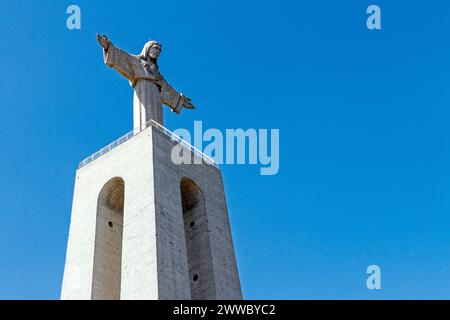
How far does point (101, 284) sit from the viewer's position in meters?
22.3

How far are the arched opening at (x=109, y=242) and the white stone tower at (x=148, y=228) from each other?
0.11 ft

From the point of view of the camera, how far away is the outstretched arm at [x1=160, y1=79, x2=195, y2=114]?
27891mm

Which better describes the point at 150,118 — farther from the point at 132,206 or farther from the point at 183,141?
the point at 132,206

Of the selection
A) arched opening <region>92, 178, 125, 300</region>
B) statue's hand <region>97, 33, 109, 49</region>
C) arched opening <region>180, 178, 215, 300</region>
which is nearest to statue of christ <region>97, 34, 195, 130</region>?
statue's hand <region>97, 33, 109, 49</region>

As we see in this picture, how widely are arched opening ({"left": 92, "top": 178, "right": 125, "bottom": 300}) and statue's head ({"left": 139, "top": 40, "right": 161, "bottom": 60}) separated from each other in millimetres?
6232

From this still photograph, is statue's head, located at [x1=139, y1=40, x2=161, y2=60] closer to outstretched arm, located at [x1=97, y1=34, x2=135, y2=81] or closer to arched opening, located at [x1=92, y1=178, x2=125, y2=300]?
outstretched arm, located at [x1=97, y1=34, x2=135, y2=81]

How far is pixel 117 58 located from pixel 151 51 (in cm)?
229

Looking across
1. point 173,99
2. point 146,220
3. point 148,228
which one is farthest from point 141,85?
point 148,228

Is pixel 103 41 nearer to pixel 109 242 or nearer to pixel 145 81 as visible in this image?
pixel 145 81

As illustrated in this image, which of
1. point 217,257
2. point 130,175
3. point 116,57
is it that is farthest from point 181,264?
point 116,57

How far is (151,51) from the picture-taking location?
92.2 feet

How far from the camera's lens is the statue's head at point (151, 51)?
92.0ft

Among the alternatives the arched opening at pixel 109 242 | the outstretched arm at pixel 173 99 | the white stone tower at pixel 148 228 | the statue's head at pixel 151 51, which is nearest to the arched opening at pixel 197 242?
the white stone tower at pixel 148 228
